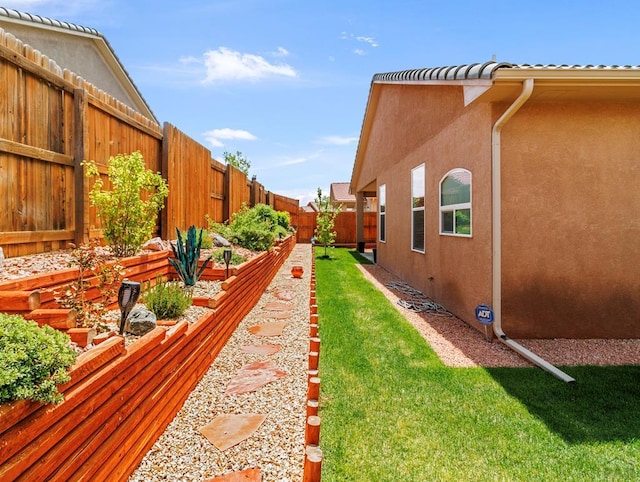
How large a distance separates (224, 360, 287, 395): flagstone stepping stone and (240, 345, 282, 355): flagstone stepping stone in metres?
0.25

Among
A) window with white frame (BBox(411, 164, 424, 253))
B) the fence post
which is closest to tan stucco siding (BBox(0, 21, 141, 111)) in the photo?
the fence post

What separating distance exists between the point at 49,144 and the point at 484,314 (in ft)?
18.0

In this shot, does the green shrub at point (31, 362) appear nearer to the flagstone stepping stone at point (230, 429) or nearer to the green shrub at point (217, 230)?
the flagstone stepping stone at point (230, 429)

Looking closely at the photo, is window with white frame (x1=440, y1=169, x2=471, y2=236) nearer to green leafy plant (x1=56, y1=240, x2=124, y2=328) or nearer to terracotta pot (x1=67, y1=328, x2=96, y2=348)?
green leafy plant (x1=56, y1=240, x2=124, y2=328)

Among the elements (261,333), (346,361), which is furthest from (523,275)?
(261,333)

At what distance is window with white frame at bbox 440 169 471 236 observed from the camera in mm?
5438

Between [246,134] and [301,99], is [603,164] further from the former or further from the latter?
[246,134]

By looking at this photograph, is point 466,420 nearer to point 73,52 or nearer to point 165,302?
point 165,302

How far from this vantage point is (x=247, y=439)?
90.6 inches

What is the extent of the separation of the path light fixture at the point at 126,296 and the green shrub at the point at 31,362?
73 cm

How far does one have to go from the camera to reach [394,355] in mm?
4195

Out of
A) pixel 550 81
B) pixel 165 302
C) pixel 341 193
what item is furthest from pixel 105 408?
pixel 341 193

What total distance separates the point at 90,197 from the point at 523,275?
219 inches

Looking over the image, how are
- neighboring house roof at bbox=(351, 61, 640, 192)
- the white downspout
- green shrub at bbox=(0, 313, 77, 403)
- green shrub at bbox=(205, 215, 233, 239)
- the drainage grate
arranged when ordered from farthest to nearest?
green shrub at bbox=(205, 215, 233, 239) → the drainage grate → the white downspout → neighboring house roof at bbox=(351, 61, 640, 192) → green shrub at bbox=(0, 313, 77, 403)
